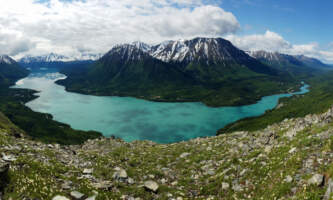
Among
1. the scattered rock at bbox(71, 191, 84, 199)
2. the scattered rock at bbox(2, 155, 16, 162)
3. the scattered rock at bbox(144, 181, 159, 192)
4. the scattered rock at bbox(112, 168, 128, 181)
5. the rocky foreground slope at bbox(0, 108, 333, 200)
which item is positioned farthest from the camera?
the scattered rock at bbox(112, 168, 128, 181)

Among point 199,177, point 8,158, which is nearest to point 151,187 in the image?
point 199,177

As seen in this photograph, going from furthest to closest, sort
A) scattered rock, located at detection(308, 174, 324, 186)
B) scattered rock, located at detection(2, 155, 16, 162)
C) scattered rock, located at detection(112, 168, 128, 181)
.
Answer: scattered rock, located at detection(112, 168, 128, 181) < scattered rock, located at detection(2, 155, 16, 162) < scattered rock, located at detection(308, 174, 324, 186)

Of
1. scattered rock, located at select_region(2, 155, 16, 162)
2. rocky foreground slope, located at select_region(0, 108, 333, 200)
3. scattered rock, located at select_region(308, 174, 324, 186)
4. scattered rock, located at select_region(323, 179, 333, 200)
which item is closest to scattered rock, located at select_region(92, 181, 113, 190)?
rocky foreground slope, located at select_region(0, 108, 333, 200)

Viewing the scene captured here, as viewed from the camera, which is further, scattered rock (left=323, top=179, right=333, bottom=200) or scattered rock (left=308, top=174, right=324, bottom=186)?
scattered rock (left=308, top=174, right=324, bottom=186)

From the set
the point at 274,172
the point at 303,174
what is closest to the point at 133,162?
the point at 274,172

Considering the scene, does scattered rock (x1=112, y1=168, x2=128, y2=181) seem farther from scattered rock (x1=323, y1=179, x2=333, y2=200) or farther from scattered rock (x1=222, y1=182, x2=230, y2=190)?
scattered rock (x1=323, y1=179, x2=333, y2=200)

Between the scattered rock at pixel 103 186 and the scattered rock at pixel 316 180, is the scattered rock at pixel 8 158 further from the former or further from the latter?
the scattered rock at pixel 316 180

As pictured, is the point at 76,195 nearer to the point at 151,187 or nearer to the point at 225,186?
the point at 151,187

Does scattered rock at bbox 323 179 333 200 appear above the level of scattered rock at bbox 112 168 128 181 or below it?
above

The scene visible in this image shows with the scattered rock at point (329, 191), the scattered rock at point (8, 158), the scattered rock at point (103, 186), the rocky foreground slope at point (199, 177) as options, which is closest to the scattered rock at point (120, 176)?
the rocky foreground slope at point (199, 177)

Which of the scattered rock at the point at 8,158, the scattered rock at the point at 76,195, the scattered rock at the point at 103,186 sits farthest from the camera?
the scattered rock at the point at 8,158

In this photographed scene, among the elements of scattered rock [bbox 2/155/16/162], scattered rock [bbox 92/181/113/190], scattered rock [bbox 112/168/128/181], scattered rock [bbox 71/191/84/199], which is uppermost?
scattered rock [bbox 2/155/16/162]
